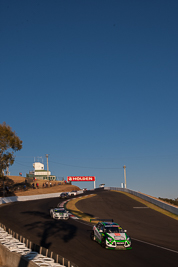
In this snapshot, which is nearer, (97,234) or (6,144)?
(97,234)

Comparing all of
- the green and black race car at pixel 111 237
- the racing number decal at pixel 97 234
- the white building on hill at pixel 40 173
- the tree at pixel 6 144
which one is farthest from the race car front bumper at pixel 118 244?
the white building on hill at pixel 40 173

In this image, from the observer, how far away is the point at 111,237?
56.0 ft

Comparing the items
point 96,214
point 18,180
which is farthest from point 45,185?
point 96,214

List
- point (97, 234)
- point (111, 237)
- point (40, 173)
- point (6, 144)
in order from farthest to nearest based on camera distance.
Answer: point (40, 173)
point (6, 144)
point (97, 234)
point (111, 237)

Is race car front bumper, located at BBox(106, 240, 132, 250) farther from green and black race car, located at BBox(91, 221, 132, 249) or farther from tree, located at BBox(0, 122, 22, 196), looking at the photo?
tree, located at BBox(0, 122, 22, 196)

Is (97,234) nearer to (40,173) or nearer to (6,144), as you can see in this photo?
(6,144)

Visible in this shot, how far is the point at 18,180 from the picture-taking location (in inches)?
3915

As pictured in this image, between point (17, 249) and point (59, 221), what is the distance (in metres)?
16.7

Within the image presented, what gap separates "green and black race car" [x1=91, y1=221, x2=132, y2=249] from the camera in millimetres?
16797

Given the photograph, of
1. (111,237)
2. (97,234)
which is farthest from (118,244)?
(97,234)

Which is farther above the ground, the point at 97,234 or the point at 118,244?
the point at 97,234

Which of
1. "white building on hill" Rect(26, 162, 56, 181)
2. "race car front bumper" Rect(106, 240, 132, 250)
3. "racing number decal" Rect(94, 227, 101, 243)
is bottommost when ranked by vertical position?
"race car front bumper" Rect(106, 240, 132, 250)

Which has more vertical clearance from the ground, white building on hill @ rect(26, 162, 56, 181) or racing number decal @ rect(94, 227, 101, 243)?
white building on hill @ rect(26, 162, 56, 181)

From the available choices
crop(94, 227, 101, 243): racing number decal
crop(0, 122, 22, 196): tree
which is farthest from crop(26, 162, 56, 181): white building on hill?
crop(94, 227, 101, 243): racing number decal
